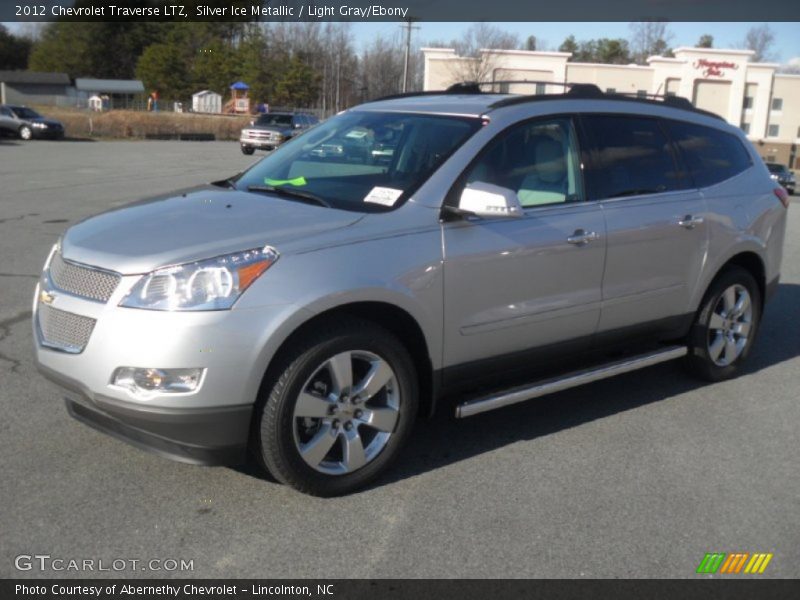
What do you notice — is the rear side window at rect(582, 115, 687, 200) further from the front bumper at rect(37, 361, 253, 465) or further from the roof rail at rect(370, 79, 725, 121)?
the front bumper at rect(37, 361, 253, 465)

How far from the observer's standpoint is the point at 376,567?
130 inches

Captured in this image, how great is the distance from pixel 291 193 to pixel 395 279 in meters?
0.94

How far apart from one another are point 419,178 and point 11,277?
555 centimetres

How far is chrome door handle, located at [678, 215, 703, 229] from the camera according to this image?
523 centimetres

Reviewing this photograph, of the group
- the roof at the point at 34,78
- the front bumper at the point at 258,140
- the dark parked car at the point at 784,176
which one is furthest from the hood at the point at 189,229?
the roof at the point at 34,78

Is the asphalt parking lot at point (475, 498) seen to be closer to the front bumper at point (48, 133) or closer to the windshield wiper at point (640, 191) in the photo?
the windshield wiper at point (640, 191)

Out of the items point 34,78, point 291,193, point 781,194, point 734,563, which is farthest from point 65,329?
point 34,78

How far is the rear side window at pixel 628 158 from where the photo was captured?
4902 mm

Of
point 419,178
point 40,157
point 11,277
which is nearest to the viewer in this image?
point 419,178

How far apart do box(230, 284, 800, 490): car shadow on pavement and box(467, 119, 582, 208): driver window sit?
1261 mm

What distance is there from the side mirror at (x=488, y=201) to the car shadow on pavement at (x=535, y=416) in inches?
42.7

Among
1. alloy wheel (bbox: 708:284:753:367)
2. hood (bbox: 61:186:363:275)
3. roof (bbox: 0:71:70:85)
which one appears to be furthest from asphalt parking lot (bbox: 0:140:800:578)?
roof (bbox: 0:71:70:85)
